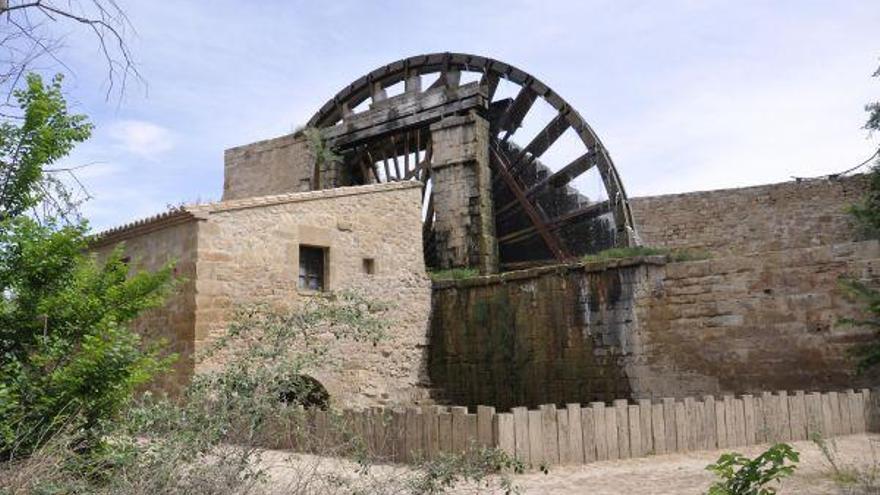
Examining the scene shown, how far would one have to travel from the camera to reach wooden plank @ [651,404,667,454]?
278 inches

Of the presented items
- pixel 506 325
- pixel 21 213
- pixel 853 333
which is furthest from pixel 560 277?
pixel 21 213

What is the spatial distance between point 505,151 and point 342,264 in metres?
6.43

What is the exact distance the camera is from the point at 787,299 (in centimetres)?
967

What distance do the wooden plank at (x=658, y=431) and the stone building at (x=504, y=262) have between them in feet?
10.2

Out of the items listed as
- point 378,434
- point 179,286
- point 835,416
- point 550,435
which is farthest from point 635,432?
point 179,286

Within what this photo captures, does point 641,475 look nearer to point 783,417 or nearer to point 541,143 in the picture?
point 783,417

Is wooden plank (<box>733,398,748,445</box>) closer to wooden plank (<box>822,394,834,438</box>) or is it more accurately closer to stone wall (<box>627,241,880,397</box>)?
wooden plank (<box>822,394,834,438</box>)

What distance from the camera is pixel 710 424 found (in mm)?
7375

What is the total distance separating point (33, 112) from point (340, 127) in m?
13.2

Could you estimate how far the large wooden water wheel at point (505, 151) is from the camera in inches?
627

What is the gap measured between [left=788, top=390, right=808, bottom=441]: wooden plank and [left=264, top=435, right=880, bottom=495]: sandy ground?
50 cm

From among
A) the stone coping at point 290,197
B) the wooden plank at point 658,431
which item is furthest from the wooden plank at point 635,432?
the stone coping at point 290,197

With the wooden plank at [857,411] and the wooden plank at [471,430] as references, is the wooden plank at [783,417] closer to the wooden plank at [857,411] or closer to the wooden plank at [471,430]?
the wooden plank at [857,411]

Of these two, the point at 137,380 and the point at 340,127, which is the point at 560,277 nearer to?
the point at 137,380
